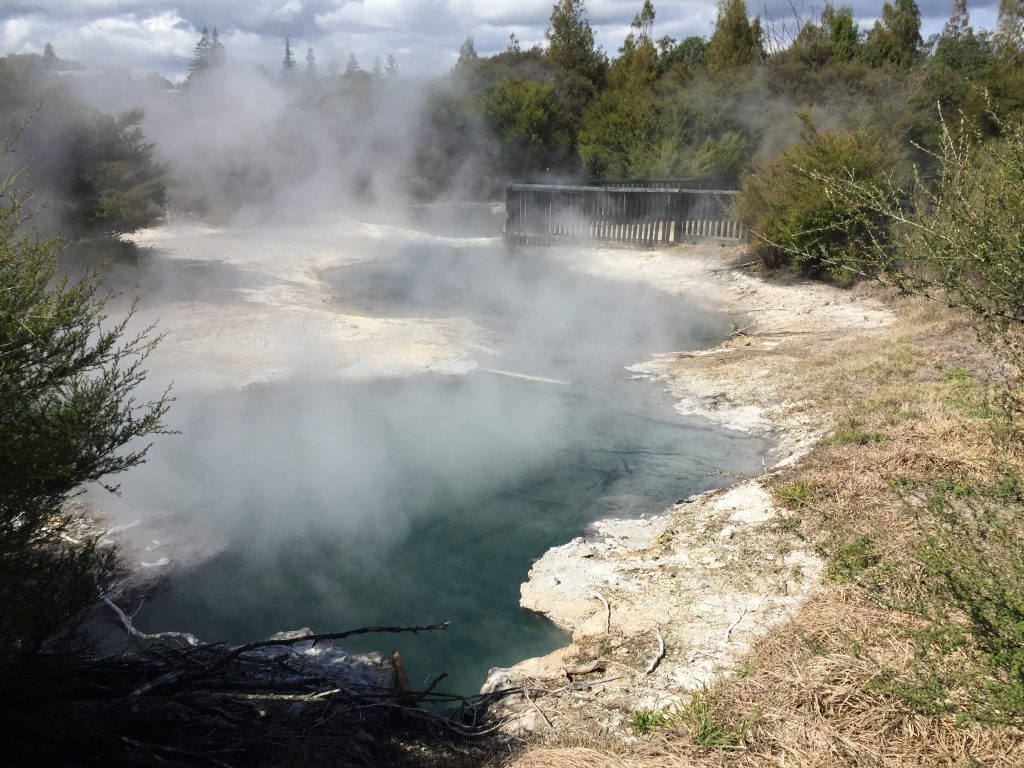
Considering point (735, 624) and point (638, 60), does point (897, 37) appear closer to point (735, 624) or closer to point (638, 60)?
point (638, 60)

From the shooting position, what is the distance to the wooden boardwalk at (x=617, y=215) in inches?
664

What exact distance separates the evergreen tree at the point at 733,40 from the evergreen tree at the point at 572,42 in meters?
4.50

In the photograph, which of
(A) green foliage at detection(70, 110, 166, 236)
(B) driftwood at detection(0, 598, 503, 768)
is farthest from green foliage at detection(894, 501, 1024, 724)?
(A) green foliage at detection(70, 110, 166, 236)

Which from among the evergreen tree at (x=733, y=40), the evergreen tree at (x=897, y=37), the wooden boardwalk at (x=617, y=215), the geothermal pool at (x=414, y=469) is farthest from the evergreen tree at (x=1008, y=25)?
the geothermal pool at (x=414, y=469)

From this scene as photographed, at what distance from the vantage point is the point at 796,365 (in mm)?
9820

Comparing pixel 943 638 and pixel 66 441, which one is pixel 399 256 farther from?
pixel 943 638

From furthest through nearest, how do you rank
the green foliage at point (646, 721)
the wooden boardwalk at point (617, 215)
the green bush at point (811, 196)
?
1. the wooden boardwalk at point (617, 215)
2. the green bush at point (811, 196)
3. the green foliage at point (646, 721)

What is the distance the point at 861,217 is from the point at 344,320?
28.1 ft

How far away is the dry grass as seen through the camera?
3.54 metres

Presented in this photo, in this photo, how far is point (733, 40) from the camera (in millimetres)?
28078

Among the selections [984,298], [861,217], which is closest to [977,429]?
[861,217]

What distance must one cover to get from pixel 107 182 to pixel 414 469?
8017 mm

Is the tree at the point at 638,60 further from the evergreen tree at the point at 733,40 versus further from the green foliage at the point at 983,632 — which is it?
the green foliage at the point at 983,632

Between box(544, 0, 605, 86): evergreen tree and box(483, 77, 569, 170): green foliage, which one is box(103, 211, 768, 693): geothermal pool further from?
box(544, 0, 605, 86): evergreen tree
